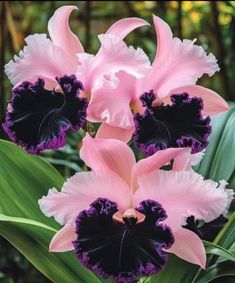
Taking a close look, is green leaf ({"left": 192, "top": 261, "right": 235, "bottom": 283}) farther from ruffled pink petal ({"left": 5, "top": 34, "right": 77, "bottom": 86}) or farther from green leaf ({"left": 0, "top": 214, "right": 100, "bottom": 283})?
ruffled pink petal ({"left": 5, "top": 34, "right": 77, "bottom": 86})

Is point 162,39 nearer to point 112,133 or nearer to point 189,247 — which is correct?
point 112,133

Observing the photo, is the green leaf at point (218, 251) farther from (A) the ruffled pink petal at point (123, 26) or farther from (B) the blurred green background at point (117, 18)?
(B) the blurred green background at point (117, 18)

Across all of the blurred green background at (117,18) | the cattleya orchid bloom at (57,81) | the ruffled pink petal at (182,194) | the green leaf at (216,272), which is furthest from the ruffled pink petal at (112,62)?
the blurred green background at (117,18)

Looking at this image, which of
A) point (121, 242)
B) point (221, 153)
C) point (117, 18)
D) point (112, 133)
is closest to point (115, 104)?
point (112, 133)

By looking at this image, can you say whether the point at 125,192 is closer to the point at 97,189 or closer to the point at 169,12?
the point at 97,189

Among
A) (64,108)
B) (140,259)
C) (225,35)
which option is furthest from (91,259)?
(225,35)

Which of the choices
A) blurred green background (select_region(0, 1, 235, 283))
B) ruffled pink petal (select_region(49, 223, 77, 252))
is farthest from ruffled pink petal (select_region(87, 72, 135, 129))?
blurred green background (select_region(0, 1, 235, 283))
